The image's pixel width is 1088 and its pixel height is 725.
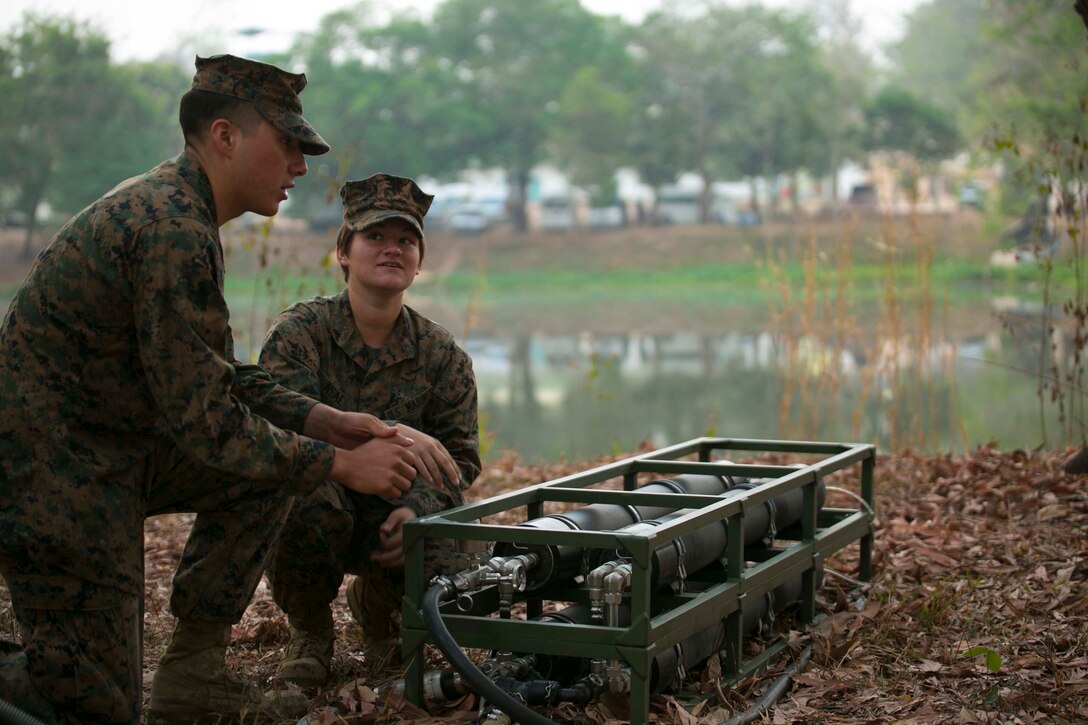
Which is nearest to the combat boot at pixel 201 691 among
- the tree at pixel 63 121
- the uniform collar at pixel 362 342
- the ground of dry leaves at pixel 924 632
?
the ground of dry leaves at pixel 924 632

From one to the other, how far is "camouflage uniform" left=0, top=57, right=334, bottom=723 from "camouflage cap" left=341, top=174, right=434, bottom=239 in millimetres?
839

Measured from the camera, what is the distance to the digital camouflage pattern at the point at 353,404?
371cm

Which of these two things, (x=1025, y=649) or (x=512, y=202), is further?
(x=512, y=202)

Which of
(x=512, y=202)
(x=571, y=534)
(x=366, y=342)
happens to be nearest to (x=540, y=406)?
(x=366, y=342)

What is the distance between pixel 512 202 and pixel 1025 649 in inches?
1506

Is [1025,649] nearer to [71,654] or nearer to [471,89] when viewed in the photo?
[71,654]

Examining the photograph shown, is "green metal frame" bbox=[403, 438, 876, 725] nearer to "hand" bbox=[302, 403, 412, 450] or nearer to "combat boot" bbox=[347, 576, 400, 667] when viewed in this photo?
"hand" bbox=[302, 403, 412, 450]

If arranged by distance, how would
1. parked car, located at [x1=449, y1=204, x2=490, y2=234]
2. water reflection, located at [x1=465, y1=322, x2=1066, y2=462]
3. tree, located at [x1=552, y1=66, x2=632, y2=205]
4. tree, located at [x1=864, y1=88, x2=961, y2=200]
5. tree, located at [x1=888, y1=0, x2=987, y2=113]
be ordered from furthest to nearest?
tree, located at [x1=888, y1=0, x2=987, y2=113], tree, located at [x1=864, y1=88, x2=961, y2=200], tree, located at [x1=552, y1=66, x2=632, y2=205], parked car, located at [x1=449, y1=204, x2=490, y2=234], water reflection, located at [x1=465, y1=322, x2=1066, y2=462]

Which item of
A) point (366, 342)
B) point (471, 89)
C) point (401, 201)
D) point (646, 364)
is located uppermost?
point (471, 89)

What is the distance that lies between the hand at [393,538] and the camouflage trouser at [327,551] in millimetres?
83

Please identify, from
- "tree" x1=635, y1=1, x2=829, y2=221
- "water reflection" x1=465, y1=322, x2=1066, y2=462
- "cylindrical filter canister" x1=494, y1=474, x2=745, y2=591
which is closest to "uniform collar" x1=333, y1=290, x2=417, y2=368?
"cylindrical filter canister" x1=494, y1=474, x2=745, y2=591

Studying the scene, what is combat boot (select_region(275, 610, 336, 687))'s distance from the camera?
368 centimetres

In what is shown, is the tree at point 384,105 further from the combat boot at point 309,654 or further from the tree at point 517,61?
the combat boot at point 309,654

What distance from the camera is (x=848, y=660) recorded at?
13.0 feet
